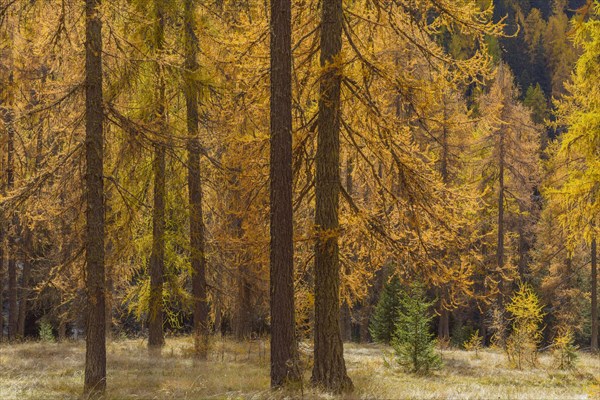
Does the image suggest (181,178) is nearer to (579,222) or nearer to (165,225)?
(165,225)

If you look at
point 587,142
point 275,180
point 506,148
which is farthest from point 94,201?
point 506,148

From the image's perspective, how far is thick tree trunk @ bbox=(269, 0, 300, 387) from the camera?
28.5 feet

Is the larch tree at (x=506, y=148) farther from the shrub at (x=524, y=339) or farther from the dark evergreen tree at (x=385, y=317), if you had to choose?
the shrub at (x=524, y=339)

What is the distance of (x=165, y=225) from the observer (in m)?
14.7

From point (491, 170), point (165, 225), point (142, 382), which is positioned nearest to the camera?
point (142, 382)

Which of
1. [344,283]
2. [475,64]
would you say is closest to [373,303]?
[344,283]

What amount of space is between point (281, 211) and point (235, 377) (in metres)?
3.98

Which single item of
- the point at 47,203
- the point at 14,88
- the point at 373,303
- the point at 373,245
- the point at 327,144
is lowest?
the point at 373,303

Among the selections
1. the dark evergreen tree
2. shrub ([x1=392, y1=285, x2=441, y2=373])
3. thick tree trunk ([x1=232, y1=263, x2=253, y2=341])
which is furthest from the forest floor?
the dark evergreen tree

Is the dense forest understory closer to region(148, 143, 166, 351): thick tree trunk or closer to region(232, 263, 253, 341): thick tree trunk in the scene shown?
region(148, 143, 166, 351): thick tree trunk

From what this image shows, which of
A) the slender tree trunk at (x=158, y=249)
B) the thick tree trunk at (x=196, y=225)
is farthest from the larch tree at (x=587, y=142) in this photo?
the slender tree trunk at (x=158, y=249)

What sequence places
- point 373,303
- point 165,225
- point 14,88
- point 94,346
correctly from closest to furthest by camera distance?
point 14,88
point 94,346
point 165,225
point 373,303

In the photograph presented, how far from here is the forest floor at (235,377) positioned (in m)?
9.44

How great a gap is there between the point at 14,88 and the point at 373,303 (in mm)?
30772
